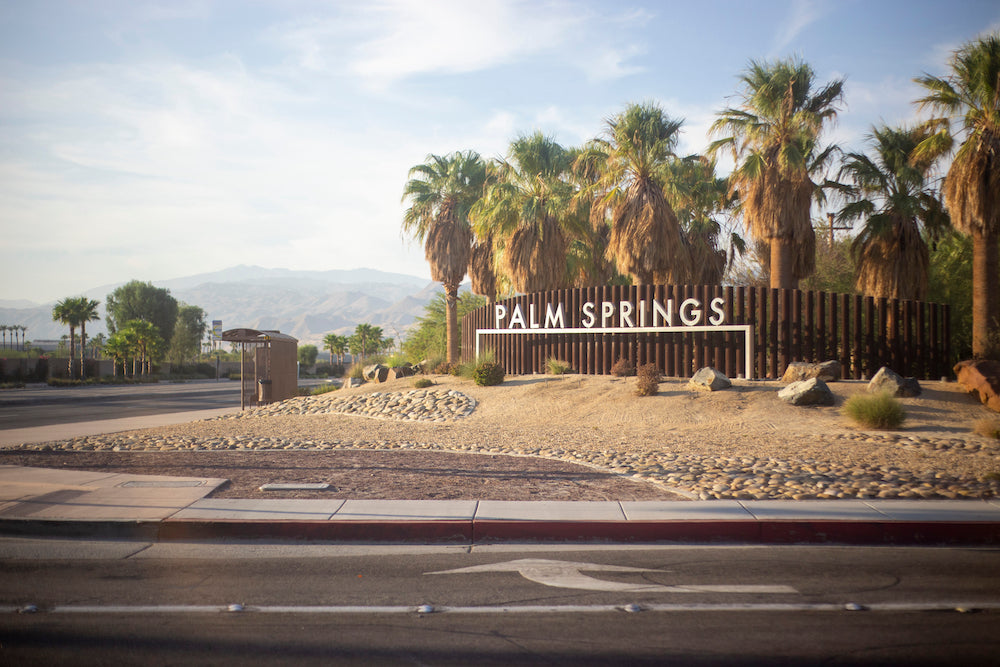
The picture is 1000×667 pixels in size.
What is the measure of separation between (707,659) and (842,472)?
6.54 m

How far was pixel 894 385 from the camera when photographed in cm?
1427

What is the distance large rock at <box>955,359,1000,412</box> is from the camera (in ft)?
45.0

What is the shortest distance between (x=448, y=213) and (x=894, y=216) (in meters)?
18.8

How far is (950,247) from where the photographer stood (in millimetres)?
25203

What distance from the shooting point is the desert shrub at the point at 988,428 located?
11370mm


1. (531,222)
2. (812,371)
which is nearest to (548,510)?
(812,371)

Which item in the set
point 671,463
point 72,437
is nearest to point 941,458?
point 671,463

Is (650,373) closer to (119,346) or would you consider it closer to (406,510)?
(406,510)

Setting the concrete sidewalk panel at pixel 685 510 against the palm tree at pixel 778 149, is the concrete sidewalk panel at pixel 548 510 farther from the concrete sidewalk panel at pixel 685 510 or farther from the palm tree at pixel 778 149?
the palm tree at pixel 778 149

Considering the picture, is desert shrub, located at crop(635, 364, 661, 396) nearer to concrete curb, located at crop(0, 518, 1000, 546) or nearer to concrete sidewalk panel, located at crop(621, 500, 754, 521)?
concrete sidewalk panel, located at crop(621, 500, 754, 521)

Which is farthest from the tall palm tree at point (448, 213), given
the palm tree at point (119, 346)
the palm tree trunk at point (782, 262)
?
the palm tree at point (119, 346)

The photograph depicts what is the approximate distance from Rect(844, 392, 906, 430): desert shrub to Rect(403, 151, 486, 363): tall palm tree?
816 inches

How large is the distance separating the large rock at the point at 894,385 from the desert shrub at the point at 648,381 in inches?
185

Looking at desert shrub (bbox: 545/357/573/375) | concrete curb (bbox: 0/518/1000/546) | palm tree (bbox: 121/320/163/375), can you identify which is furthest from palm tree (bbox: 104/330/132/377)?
concrete curb (bbox: 0/518/1000/546)
